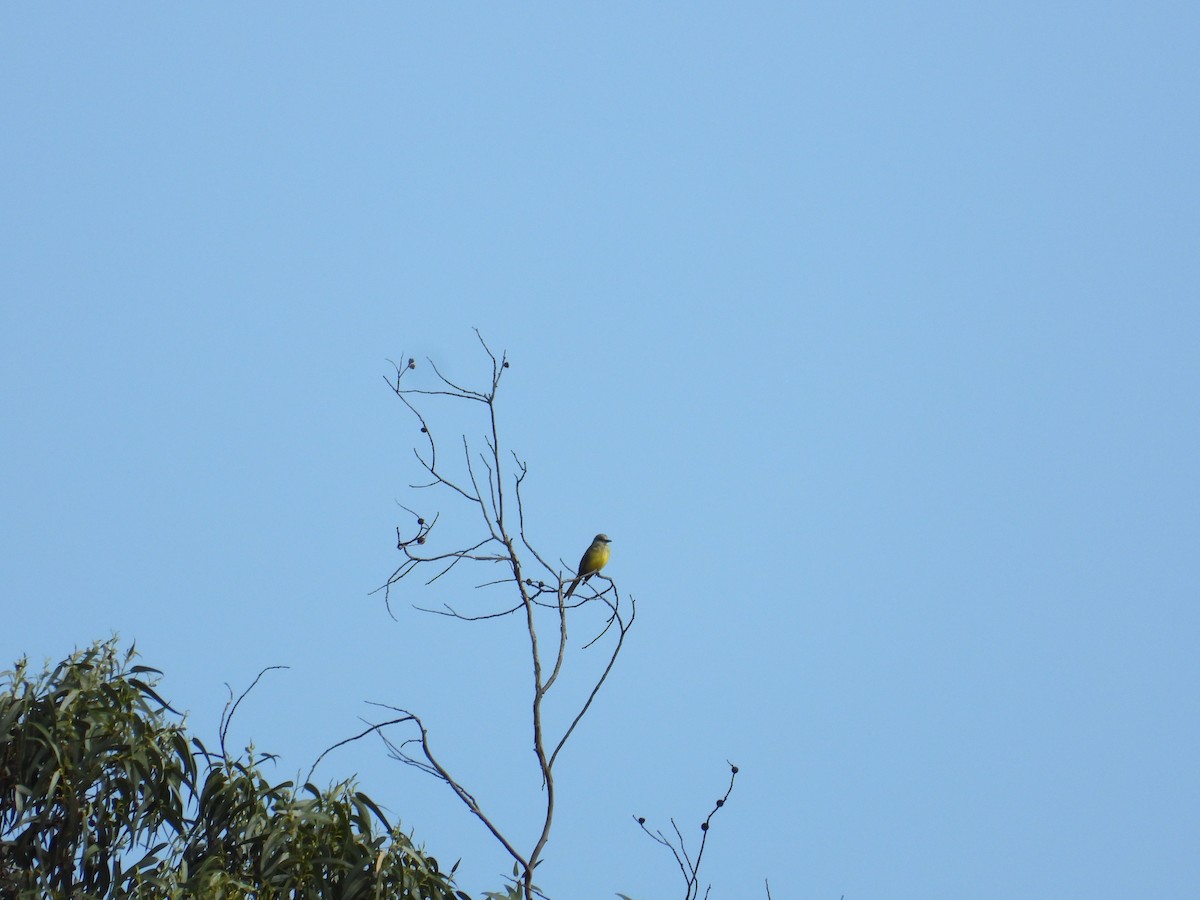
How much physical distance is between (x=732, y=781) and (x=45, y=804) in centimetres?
222

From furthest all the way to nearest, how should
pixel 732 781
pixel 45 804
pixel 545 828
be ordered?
1. pixel 732 781
2. pixel 45 804
3. pixel 545 828

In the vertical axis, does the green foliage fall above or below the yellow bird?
below

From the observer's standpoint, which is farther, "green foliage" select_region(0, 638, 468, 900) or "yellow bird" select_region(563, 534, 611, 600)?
"yellow bird" select_region(563, 534, 611, 600)

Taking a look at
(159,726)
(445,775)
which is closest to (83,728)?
(159,726)

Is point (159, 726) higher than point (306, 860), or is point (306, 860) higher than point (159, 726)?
point (159, 726)

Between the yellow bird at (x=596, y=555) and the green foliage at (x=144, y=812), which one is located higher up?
the yellow bird at (x=596, y=555)

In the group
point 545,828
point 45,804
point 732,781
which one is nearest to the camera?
point 545,828

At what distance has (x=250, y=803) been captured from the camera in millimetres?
4434

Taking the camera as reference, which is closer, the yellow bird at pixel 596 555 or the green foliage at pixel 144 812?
the green foliage at pixel 144 812

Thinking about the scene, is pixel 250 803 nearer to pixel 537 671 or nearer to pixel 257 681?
pixel 257 681

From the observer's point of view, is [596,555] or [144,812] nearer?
[144,812]

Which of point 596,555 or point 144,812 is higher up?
point 596,555

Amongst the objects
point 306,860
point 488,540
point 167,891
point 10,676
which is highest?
point 488,540

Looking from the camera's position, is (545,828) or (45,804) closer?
(545,828)
